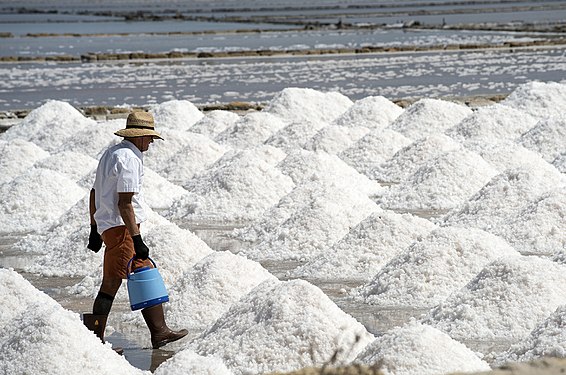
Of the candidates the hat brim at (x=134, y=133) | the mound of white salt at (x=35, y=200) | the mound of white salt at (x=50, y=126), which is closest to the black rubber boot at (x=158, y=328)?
the hat brim at (x=134, y=133)

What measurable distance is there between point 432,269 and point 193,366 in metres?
2.37

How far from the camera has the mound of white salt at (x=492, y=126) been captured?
1387 cm

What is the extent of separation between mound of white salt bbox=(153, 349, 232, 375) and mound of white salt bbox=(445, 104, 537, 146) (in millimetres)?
8811

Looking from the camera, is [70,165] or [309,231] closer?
[309,231]

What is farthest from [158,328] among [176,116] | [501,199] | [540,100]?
[540,100]

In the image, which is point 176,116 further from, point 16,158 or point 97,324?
point 97,324

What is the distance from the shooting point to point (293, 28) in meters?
59.0

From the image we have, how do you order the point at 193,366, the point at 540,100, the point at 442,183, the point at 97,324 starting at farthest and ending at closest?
the point at 540,100, the point at 442,183, the point at 97,324, the point at 193,366

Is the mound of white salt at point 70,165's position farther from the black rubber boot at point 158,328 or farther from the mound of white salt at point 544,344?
the mound of white salt at point 544,344

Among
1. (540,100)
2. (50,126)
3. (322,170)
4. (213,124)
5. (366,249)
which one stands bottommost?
(50,126)

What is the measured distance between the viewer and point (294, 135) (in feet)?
45.7

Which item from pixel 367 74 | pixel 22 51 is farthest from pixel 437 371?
pixel 22 51

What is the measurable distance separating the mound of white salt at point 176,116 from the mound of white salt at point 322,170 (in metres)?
4.54

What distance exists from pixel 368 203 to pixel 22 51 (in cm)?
3499
